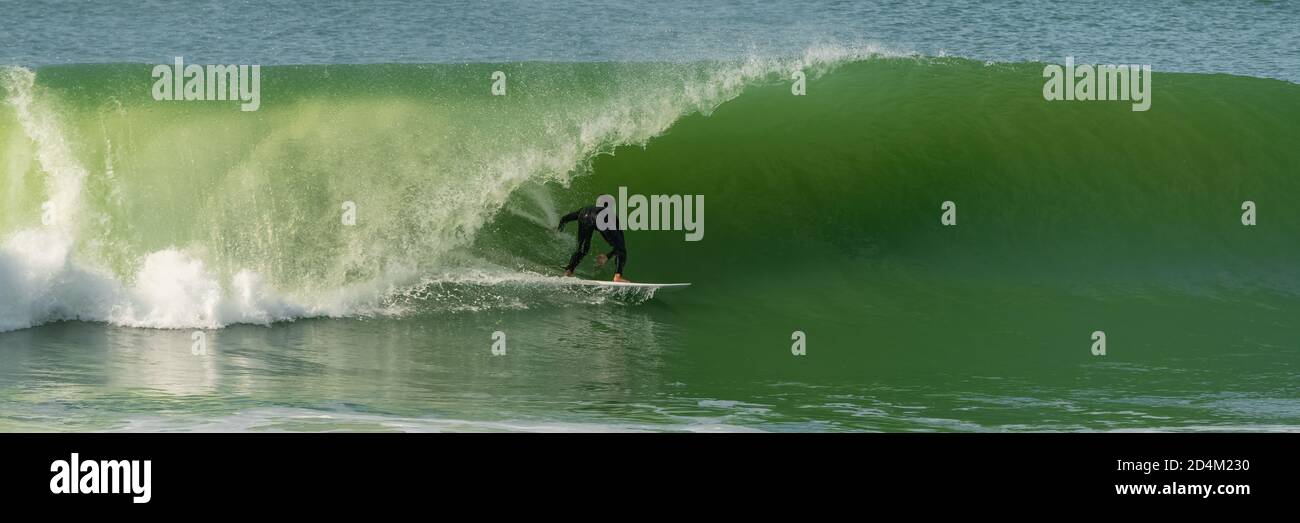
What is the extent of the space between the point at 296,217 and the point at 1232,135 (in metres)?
9.52

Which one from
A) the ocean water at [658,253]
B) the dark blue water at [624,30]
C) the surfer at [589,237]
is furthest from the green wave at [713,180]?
the dark blue water at [624,30]

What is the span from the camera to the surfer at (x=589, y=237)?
1038 cm

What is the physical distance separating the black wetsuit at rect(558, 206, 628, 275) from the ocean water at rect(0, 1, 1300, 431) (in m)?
0.26

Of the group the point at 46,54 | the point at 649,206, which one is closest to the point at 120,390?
the point at 649,206

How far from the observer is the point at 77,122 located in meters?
12.1

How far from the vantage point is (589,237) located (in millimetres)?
10477

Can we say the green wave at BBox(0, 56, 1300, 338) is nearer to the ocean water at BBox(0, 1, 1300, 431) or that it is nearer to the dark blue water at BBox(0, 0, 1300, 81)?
the ocean water at BBox(0, 1, 1300, 431)

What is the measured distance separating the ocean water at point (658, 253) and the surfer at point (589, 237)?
0.21 metres

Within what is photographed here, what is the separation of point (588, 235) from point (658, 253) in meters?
1.27

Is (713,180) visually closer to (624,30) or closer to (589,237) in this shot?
(589,237)

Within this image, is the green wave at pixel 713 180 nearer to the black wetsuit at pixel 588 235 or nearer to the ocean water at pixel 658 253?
the ocean water at pixel 658 253

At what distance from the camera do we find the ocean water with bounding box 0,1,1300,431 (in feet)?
25.6

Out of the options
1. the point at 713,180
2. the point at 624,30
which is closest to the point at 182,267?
the point at 713,180

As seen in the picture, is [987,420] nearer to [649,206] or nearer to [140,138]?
[649,206]
